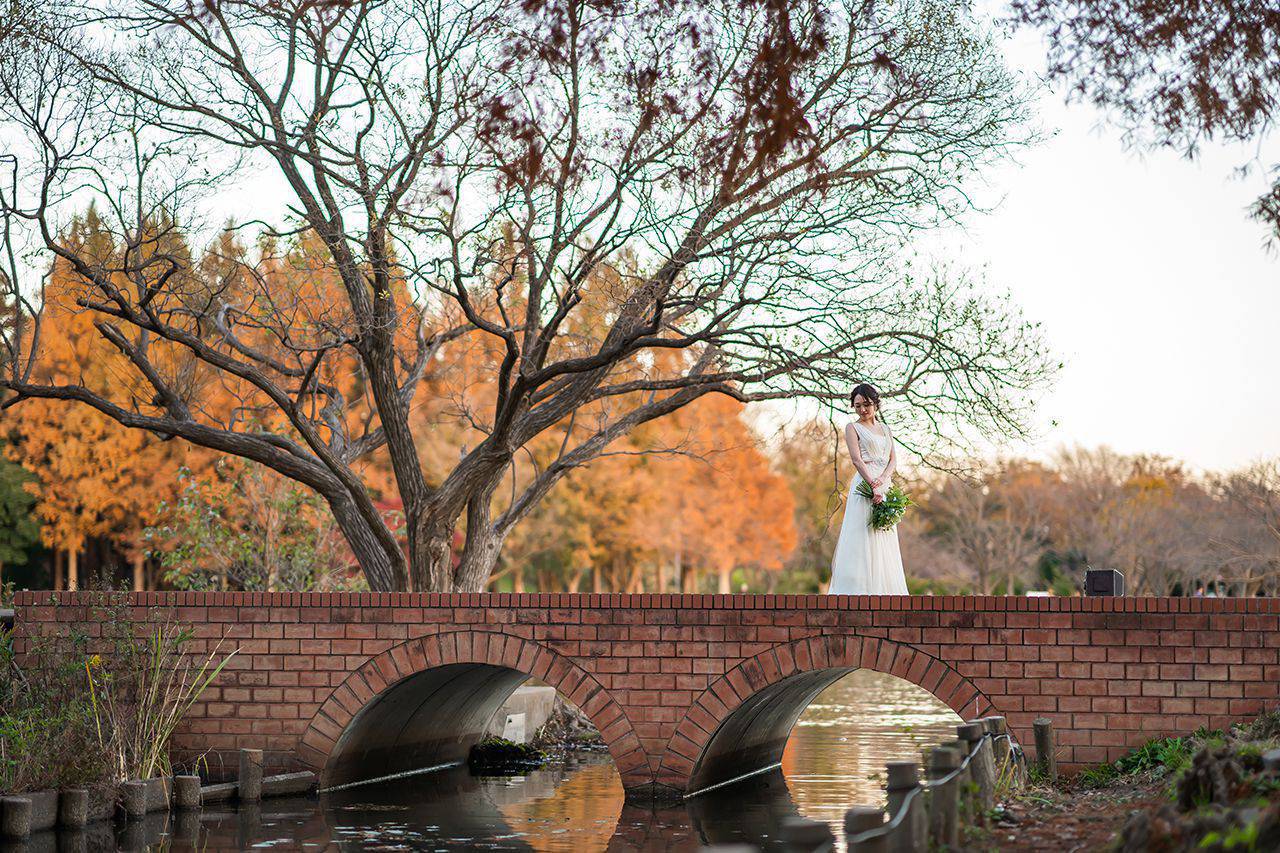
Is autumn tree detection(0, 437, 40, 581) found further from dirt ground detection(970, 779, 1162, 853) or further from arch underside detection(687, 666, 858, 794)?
dirt ground detection(970, 779, 1162, 853)

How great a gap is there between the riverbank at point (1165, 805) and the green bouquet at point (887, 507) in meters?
2.68

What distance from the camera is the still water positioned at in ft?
37.4

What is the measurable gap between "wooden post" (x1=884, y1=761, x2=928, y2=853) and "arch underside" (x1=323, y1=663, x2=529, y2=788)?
24.3 feet

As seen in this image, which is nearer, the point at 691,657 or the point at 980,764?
the point at 980,764

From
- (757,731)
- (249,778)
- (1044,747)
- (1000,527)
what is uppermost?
(1000,527)

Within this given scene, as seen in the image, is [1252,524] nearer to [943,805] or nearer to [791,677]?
[791,677]

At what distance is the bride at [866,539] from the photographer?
43.8ft

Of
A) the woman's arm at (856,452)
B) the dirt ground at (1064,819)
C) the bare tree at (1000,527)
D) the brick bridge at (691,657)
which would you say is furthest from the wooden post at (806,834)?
the bare tree at (1000,527)

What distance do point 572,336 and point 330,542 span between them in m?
7.42

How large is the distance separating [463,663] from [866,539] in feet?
12.7

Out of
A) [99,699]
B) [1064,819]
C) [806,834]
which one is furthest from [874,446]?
[806,834]

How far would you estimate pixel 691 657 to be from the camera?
1306cm

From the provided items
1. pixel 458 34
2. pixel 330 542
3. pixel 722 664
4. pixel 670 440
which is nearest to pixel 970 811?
pixel 722 664

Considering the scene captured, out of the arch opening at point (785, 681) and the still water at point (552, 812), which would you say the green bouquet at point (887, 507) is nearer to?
the arch opening at point (785, 681)
